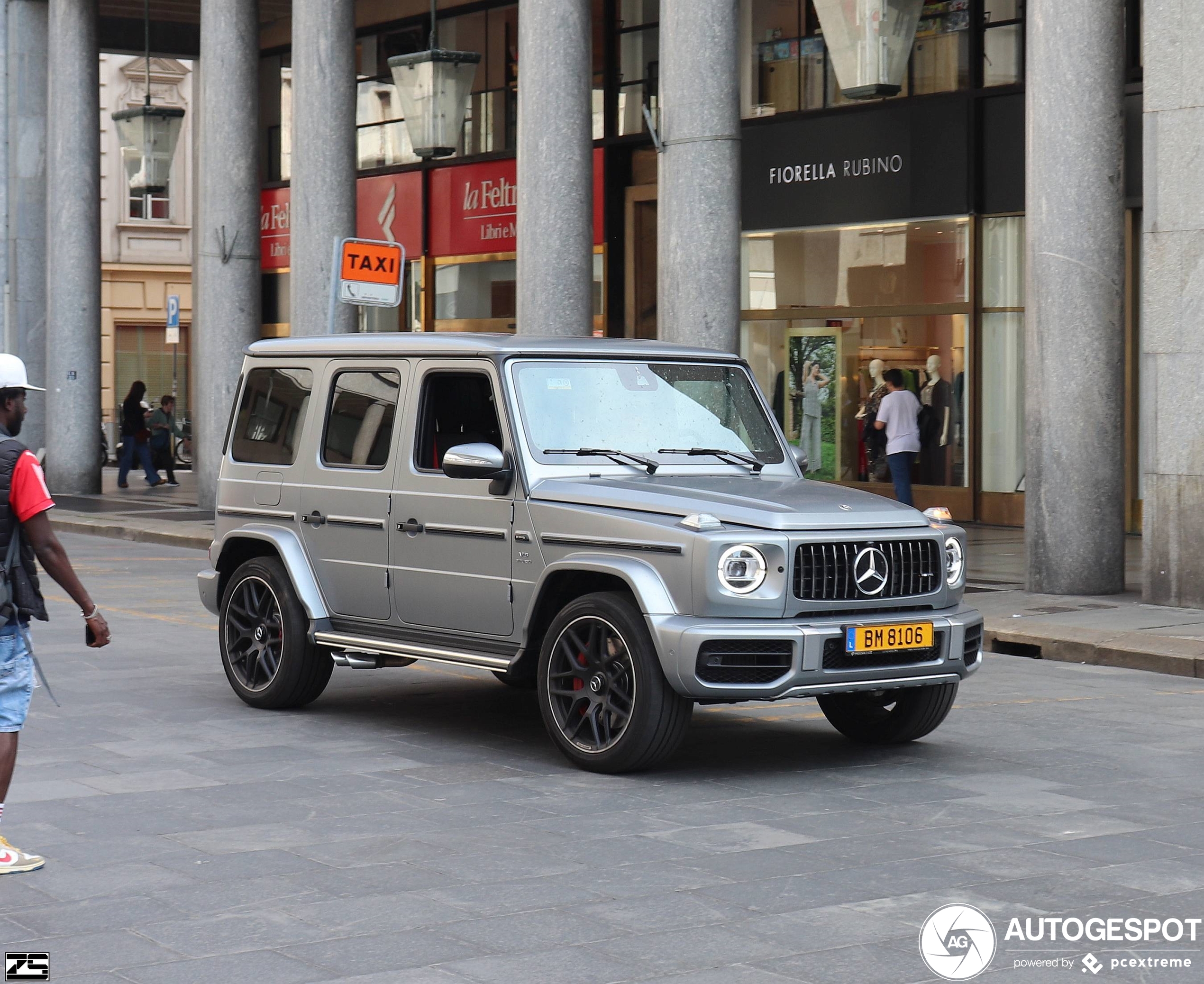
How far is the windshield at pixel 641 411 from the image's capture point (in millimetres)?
8438

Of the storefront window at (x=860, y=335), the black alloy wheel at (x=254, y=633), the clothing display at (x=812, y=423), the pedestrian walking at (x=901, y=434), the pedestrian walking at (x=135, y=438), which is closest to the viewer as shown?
the black alloy wheel at (x=254, y=633)

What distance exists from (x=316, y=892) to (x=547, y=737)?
308cm

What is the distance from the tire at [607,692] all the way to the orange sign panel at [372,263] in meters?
9.02

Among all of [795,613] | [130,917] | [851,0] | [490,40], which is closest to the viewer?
[130,917]

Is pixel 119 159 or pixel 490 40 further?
pixel 119 159

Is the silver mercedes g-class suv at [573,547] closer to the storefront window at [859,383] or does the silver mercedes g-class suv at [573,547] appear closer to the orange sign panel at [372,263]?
the orange sign panel at [372,263]

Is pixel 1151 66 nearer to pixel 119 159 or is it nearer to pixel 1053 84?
pixel 1053 84

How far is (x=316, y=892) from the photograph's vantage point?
569cm

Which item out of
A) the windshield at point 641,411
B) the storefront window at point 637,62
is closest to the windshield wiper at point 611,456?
the windshield at point 641,411

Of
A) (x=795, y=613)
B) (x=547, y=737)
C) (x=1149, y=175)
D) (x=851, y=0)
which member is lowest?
(x=547, y=737)

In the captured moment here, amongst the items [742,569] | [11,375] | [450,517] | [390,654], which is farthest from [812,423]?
[11,375]

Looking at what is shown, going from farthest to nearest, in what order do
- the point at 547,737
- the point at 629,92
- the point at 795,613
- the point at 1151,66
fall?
1. the point at 629,92
2. the point at 1151,66
3. the point at 547,737
4. the point at 795,613

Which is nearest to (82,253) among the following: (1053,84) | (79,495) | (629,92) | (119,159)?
(79,495)

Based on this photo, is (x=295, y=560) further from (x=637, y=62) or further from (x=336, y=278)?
(x=637, y=62)
